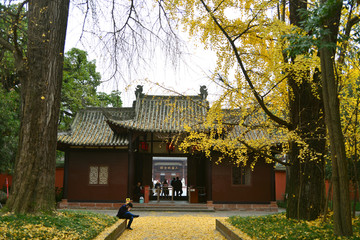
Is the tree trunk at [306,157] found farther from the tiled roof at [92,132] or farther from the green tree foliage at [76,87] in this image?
the green tree foliage at [76,87]

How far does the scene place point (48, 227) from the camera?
599 centimetres

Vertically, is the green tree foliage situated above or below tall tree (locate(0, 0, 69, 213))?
above

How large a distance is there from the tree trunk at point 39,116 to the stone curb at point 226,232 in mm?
3694

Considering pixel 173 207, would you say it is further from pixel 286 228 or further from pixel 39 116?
pixel 39 116

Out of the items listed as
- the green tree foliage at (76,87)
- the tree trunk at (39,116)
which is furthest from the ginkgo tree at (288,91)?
the green tree foliage at (76,87)

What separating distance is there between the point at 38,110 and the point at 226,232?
191 inches

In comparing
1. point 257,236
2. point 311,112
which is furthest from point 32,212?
point 311,112

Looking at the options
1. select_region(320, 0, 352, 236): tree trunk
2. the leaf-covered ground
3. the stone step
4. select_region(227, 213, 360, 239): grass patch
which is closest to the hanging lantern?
the stone step

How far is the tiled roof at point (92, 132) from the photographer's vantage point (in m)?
15.4

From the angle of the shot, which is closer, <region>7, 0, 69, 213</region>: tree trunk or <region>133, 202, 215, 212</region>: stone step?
Result: <region>7, 0, 69, 213</region>: tree trunk

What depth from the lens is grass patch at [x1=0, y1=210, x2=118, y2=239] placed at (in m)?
5.30

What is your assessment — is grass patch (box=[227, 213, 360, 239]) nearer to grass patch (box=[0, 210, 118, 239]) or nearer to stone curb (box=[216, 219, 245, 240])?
stone curb (box=[216, 219, 245, 240])

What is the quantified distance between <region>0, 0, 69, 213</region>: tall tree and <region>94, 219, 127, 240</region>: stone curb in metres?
1.24

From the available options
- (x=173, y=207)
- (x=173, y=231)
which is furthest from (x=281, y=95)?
(x=173, y=207)
